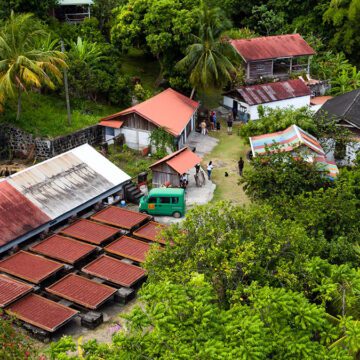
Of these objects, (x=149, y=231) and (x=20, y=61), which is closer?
(x=149, y=231)

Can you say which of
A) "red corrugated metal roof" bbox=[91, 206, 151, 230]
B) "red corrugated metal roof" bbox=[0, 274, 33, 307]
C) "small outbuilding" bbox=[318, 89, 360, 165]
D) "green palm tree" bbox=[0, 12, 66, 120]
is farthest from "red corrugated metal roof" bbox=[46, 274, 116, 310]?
"small outbuilding" bbox=[318, 89, 360, 165]

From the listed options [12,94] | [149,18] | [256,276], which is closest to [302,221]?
[256,276]

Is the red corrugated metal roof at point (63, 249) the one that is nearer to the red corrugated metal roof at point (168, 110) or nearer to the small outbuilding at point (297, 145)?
the small outbuilding at point (297, 145)

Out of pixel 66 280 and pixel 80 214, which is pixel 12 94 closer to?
pixel 80 214

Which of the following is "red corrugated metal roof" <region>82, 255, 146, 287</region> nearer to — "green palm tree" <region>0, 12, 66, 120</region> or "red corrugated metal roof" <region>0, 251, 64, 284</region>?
"red corrugated metal roof" <region>0, 251, 64, 284</region>

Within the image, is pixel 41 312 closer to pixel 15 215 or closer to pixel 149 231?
pixel 15 215

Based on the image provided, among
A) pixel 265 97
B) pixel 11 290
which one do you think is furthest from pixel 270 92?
pixel 11 290

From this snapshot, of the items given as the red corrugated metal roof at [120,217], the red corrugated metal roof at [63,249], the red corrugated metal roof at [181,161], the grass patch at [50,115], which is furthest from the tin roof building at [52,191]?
the grass patch at [50,115]
